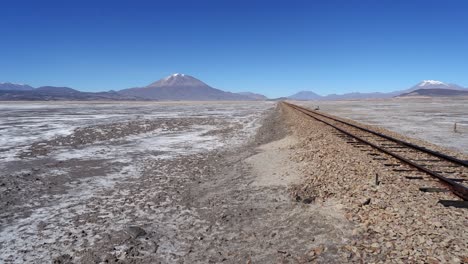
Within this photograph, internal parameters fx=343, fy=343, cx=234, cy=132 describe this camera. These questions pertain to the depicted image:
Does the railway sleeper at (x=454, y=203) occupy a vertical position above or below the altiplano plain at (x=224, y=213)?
above

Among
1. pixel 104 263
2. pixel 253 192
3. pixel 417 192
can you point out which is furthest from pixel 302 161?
pixel 104 263

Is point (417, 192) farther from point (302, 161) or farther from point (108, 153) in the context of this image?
point (108, 153)

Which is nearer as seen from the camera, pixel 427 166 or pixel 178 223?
pixel 178 223

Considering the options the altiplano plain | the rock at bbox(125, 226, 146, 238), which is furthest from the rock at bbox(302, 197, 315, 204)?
the rock at bbox(125, 226, 146, 238)

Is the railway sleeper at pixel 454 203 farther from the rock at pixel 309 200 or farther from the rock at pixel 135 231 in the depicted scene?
the rock at pixel 135 231

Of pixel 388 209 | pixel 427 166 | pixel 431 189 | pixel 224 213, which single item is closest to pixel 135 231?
pixel 224 213

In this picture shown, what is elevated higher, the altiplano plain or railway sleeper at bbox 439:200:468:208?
railway sleeper at bbox 439:200:468:208

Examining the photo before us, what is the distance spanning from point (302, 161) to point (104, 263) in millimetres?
7910

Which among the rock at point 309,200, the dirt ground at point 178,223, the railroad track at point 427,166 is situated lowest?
the dirt ground at point 178,223

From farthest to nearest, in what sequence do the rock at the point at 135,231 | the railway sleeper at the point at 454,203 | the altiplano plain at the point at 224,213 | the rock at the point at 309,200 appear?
the rock at the point at 309,200 < the railway sleeper at the point at 454,203 < the rock at the point at 135,231 < the altiplano plain at the point at 224,213

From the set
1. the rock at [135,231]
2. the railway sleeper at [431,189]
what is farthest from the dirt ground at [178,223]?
the railway sleeper at [431,189]

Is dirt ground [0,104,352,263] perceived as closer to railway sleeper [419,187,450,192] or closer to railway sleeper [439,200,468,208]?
railway sleeper [439,200,468,208]

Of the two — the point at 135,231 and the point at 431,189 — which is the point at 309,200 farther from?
the point at 135,231

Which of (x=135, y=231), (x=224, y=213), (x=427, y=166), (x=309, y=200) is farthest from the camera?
(x=427, y=166)
